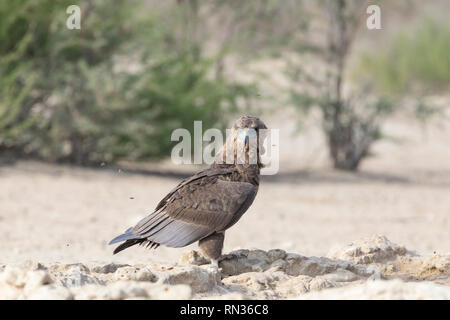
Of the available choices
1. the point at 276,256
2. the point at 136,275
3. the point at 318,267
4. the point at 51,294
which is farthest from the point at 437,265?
the point at 51,294

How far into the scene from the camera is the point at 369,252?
5.51 m

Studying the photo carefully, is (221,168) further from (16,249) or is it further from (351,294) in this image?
(16,249)

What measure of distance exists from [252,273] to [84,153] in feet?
24.5

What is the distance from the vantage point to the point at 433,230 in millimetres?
8992

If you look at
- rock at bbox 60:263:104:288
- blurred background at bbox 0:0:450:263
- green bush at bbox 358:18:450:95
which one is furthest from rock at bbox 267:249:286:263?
green bush at bbox 358:18:450:95

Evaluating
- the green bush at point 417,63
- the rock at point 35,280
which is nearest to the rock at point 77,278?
the rock at point 35,280

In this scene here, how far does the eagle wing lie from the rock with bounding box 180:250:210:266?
350 millimetres

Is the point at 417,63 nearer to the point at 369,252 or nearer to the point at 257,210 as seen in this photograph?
the point at 257,210

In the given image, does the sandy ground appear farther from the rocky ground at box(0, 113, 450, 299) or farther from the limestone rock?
the limestone rock

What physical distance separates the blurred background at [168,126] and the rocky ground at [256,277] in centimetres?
178

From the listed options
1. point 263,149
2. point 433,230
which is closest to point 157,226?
point 263,149

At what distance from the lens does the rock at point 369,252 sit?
5461 millimetres

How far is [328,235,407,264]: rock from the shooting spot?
5461mm
